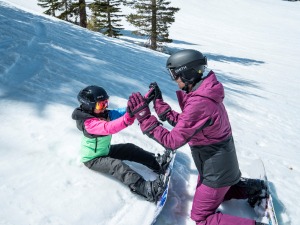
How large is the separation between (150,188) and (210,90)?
156 cm

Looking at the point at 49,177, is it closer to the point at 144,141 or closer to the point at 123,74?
the point at 144,141

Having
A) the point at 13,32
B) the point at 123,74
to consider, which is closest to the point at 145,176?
the point at 123,74

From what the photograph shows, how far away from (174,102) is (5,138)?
4.79m

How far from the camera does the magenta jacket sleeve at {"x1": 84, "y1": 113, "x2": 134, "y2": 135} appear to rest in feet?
13.2

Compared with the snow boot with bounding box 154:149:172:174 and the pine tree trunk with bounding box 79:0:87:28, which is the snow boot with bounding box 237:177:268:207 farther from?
the pine tree trunk with bounding box 79:0:87:28

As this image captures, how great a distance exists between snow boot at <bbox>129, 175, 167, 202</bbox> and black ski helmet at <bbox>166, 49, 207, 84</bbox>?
1426 mm

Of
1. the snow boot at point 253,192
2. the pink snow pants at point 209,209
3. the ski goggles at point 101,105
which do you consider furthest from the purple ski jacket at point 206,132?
the ski goggles at point 101,105

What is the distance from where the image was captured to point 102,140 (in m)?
4.55

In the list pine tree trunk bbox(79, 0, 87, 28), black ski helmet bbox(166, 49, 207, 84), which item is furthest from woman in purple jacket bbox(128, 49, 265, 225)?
pine tree trunk bbox(79, 0, 87, 28)

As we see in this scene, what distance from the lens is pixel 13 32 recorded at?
10375 mm

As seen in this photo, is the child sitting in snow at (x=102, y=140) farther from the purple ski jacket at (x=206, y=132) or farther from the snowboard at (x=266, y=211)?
the snowboard at (x=266, y=211)

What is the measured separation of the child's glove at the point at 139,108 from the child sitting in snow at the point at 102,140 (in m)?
0.27

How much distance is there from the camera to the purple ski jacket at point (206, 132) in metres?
3.52

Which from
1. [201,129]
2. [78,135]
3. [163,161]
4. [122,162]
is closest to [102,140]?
[122,162]
